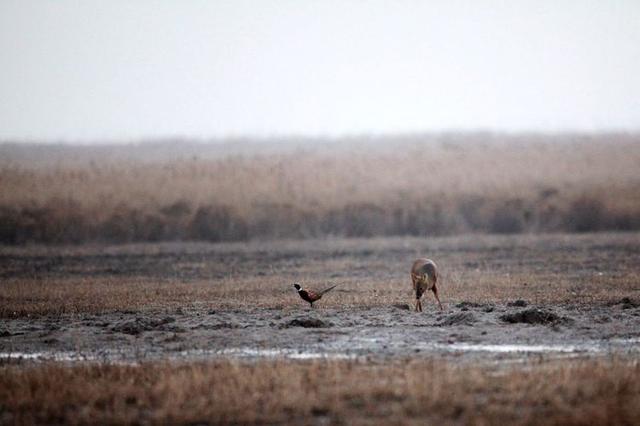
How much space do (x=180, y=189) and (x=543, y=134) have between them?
32402mm

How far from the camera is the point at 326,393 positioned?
1173 cm

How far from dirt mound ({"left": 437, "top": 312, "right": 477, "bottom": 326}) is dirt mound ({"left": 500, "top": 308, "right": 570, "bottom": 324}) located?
1.62ft

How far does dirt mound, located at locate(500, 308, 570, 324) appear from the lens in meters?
17.0

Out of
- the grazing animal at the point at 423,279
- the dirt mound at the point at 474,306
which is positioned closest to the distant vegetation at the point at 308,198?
the dirt mound at the point at 474,306

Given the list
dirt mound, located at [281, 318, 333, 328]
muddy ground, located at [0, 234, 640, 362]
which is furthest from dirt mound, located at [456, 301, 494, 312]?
dirt mound, located at [281, 318, 333, 328]

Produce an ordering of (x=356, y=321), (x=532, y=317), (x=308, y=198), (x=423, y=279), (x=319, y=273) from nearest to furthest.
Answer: (x=532, y=317) < (x=356, y=321) < (x=423, y=279) < (x=319, y=273) < (x=308, y=198)

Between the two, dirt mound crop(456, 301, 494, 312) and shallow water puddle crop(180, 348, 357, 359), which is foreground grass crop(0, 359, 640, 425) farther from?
dirt mound crop(456, 301, 494, 312)

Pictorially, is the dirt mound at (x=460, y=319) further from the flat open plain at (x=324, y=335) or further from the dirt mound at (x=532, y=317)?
the dirt mound at (x=532, y=317)

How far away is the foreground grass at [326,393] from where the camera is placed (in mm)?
10914

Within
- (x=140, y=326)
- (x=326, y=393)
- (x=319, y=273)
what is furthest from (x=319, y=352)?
(x=319, y=273)

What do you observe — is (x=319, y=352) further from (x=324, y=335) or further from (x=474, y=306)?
(x=474, y=306)

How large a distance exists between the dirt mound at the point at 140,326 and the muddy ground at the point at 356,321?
1.3 inches

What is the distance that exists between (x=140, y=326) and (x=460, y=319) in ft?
16.1

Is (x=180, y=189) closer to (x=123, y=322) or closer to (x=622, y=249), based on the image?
(x=622, y=249)
